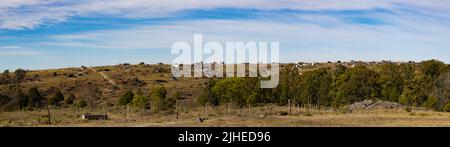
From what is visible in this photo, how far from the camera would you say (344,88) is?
64.2 meters

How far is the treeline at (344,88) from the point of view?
2416 inches

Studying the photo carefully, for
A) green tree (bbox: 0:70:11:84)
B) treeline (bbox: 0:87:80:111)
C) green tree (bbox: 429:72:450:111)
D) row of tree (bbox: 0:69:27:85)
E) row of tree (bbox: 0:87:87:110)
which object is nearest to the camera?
green tree (bbox: 429:72:450:111)

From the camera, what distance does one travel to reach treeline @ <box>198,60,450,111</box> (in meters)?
61.4

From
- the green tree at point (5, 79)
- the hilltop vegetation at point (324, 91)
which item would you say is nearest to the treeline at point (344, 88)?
the hilltop vegetation at point (324, 91)

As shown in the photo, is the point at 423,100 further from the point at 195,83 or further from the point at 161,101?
the point at 195,83

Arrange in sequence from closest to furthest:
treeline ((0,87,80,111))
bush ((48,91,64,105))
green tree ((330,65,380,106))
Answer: green tree ((330,65,380,106))
treeline ((0,87,80,111))
bush ((48,91,64,105))

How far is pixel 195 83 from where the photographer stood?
95438mm

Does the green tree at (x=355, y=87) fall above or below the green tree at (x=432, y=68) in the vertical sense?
below

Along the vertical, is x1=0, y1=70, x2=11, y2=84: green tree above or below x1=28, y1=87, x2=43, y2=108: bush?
above

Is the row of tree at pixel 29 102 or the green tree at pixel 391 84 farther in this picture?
the row of tree at pixel 29 102

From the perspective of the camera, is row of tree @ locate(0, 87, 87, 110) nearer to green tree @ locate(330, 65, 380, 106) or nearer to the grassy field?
the grassy field

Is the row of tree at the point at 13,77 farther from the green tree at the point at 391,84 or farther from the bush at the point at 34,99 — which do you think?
the green tree at the point at 391,84

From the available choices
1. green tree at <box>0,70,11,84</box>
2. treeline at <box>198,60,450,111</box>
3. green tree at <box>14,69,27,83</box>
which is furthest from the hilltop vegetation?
green tree at <box>14,69,27,83</box>
